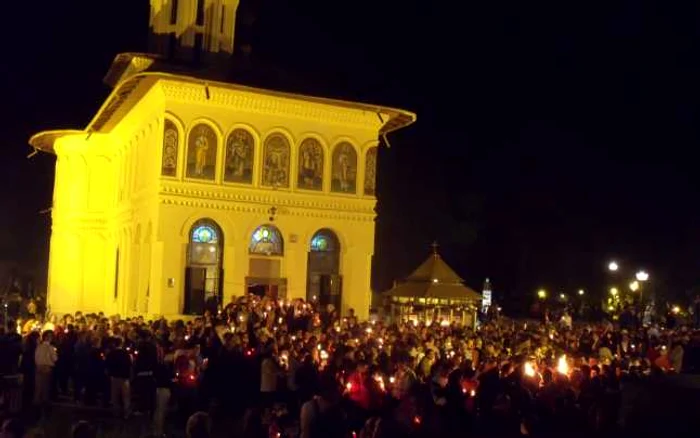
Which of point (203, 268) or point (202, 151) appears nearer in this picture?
point (202, 151)

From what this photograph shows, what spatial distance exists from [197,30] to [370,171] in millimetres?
10572

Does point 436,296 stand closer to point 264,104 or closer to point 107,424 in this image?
point 264,104

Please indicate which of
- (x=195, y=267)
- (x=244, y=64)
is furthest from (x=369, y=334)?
(x=244, y=64)

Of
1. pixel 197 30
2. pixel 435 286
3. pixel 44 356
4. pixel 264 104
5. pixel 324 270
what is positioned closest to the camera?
pixel 44 356

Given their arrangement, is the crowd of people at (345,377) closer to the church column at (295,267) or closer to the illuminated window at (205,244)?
the illuminated window at (205,244)

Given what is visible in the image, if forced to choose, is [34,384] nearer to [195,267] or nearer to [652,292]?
[195,267]

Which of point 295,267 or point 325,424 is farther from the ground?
point 295,267

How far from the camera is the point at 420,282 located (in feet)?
101

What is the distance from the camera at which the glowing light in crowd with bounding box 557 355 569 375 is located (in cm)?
1577

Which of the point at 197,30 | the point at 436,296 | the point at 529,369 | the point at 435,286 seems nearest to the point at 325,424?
the point at 529,369

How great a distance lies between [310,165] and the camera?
112 ft

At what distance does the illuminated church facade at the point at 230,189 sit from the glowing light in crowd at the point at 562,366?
686 inches

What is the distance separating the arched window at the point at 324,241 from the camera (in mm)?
34656

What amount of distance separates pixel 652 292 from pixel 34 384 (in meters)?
38.0
